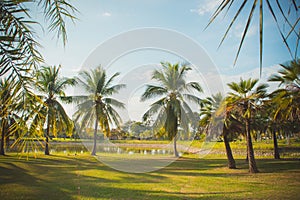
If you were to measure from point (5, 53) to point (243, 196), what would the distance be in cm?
721

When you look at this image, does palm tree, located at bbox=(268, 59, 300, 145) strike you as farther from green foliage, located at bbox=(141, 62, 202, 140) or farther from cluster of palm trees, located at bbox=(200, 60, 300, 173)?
green foliage, located at bbox=(141, 62, 202, 140)

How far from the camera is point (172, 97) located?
63.2 feet

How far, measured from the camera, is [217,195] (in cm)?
662

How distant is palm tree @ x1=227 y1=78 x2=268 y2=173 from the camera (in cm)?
1122

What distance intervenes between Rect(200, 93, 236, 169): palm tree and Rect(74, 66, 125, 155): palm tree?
9.35 meters

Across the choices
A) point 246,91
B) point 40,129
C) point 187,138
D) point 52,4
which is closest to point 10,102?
point 40,129

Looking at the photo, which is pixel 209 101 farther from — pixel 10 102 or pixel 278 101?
pixel 10 102

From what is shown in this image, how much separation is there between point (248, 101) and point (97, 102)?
1393 cm

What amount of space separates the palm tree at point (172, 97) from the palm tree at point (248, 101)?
6.59m

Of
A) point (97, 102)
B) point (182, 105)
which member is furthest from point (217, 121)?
point (97, 102)

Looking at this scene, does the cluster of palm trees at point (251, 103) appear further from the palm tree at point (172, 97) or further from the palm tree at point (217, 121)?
the palm tree at point (172, 97)

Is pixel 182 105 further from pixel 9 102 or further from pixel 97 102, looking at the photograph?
pixel 9 102

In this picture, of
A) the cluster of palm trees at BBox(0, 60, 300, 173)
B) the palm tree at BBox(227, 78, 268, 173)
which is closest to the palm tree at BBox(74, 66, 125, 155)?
the cluster of palm trees at BBox(0, 60, 300, 173)

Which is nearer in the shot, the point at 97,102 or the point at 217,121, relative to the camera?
the point at 217,121
